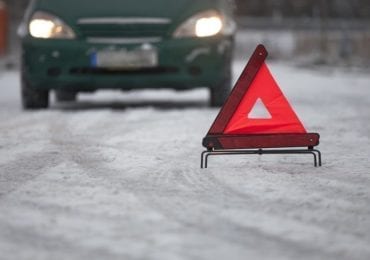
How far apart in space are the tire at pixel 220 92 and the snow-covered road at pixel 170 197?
177 cm

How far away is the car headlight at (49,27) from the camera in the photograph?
25.8 ft

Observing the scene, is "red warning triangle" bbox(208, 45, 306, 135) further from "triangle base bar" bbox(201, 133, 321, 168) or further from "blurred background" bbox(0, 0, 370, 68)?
"blurred background" bbox(0, 0, 370, 68)

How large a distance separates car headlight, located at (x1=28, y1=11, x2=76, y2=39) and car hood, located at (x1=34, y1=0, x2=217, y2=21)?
0.06 m

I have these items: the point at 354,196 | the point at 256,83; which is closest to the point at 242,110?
the point at 256,83

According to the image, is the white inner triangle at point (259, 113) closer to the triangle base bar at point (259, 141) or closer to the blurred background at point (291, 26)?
the triangle base bar at point (259, 141)

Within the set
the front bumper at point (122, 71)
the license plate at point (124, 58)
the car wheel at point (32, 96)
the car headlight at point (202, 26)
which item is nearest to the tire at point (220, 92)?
the front bumper at point (122, 71)

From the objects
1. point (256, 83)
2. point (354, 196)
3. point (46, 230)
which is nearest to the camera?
point (46, 230)

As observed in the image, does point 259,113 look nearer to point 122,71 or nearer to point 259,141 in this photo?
point 122,71

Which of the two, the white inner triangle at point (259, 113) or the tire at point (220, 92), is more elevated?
the tire at point (220, 92)

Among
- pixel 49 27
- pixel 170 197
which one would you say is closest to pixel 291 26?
pixel 49 27

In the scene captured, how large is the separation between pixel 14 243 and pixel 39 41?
17.6 ft

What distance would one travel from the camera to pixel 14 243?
2.79m

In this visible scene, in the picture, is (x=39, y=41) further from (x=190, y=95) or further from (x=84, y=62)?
(x=190, y=95)

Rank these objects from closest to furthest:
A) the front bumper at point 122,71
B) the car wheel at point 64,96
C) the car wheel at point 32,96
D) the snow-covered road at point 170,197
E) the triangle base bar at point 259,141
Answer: the snow-covered road at point 170,197
the triangle base bar at point 259,141
the front bumper at point 122,71
the car wheel at point 32,96
the car wheel at point 64,96
